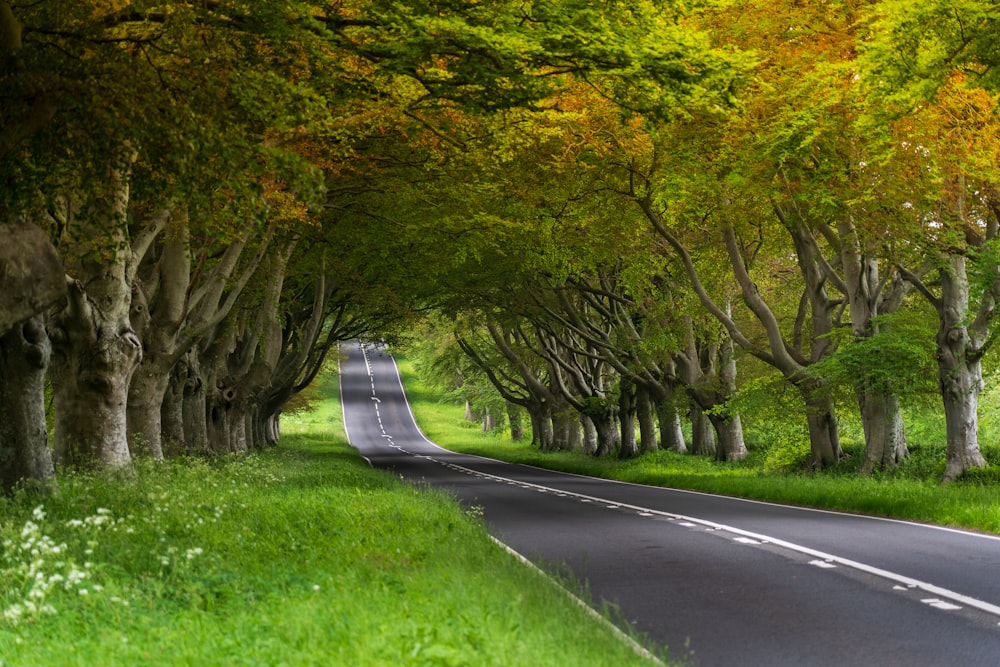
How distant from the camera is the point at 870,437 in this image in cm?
2358

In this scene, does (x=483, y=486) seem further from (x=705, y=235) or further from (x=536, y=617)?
(x=536, y=617)

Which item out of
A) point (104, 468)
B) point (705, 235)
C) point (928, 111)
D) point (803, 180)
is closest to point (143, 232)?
point (104, 468)

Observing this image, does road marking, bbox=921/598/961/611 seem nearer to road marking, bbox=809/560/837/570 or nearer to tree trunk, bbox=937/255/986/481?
road marking, bbox=809/560/837/570

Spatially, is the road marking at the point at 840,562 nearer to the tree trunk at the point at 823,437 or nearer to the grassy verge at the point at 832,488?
the grassy verge at the point at 832,488

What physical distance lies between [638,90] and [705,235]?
2107 cm

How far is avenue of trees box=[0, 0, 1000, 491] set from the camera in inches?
394

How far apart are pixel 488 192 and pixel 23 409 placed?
1070 centimetres

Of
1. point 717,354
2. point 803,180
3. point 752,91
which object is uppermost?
point 752,91

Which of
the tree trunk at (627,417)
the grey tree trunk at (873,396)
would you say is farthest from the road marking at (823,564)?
the tree trunk at (627,417)

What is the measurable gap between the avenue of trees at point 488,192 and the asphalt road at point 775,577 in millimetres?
4597

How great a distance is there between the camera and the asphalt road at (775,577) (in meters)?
7.11

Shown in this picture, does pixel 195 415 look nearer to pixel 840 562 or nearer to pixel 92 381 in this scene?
pixel 92 381

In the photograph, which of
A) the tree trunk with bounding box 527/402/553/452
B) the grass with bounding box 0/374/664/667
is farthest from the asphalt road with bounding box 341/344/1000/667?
the tree trunk with bounding box 527/402/553/452

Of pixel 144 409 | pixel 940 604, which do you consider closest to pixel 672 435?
pixel 144 409
